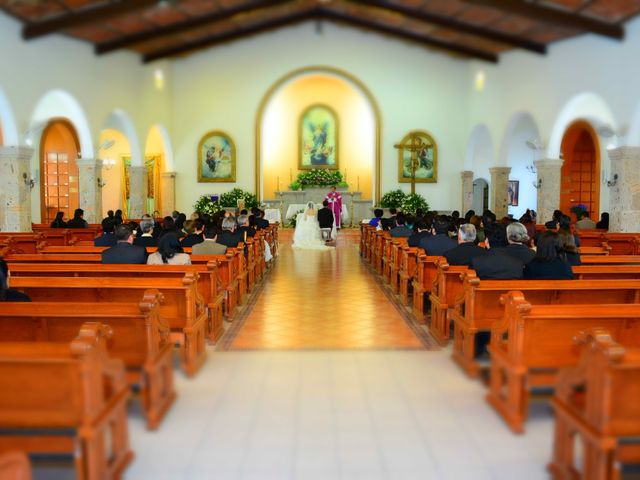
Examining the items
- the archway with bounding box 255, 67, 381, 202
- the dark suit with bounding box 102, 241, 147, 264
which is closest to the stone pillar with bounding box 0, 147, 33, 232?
the dark suit with bounding box 102, 241, 147, 264

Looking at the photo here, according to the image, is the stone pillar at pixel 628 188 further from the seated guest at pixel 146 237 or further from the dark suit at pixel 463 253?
the seated guest at pixel 146 237

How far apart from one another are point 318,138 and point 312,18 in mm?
4762

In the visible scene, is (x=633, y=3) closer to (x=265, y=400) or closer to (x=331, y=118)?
(x=265, y=400)

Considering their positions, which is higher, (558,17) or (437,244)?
(558,17)

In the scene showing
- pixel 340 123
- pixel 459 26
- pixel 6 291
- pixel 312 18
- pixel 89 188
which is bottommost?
pixel 6 291

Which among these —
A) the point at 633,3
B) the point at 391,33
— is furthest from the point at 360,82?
the point at 633,3

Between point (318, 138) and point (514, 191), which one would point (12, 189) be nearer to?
point (318, 138)

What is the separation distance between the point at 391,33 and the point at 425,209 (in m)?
5.75

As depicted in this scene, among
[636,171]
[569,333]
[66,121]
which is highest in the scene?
[66,121]

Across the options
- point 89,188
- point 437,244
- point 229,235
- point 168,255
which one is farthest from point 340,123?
point 168,255

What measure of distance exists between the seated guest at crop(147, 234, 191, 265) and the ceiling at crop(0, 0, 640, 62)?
731 cm

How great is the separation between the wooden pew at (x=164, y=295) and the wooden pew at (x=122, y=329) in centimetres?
76

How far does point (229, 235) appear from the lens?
9.61m

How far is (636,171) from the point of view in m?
12.6
